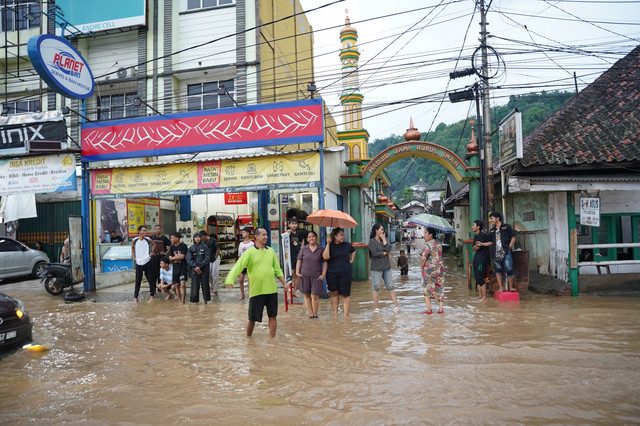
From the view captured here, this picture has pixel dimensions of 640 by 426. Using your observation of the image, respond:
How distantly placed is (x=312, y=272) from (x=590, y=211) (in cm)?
681

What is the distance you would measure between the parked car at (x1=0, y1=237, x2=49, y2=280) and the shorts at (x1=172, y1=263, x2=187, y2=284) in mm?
6753

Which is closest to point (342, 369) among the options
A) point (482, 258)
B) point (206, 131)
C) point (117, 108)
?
point (482, 258)

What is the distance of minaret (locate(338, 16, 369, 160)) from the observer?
26141 mm

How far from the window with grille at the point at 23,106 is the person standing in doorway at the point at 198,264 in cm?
1410

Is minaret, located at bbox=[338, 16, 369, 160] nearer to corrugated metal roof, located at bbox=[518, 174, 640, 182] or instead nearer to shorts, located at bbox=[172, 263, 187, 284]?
corrugated metal roof, located at bbox=[518, 174, 640, 182]

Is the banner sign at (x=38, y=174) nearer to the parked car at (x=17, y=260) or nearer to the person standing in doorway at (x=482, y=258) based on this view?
the parked car at (x=17, y=260)

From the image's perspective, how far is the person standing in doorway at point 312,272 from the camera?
802 centimetres

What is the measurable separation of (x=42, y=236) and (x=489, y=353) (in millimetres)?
18583

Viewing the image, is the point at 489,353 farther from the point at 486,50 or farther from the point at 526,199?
the point at 486,50

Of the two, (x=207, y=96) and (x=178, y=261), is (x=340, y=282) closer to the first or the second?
(x=178, y=261)

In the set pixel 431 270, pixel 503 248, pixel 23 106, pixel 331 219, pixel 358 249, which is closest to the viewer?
pixel 431 270

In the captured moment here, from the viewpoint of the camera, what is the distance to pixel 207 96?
17.6 m

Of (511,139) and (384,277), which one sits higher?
(511,139)

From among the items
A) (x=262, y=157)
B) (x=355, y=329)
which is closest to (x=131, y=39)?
(x=262, y=157)
